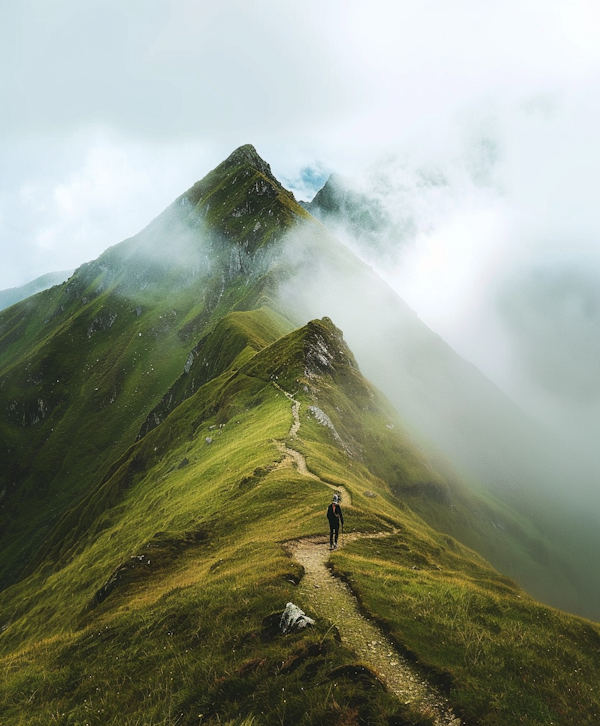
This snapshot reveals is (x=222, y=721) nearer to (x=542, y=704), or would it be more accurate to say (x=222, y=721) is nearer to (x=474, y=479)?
(x=542, y=704)

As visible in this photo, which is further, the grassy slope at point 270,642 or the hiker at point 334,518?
the hiker at point 334,518

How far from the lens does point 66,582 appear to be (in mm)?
75938

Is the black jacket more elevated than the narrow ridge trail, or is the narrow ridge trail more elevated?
the black jacket

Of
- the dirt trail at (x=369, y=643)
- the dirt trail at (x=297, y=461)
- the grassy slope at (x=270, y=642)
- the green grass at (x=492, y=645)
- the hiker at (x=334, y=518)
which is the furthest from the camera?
the dirt trail at (x=297, y=461)

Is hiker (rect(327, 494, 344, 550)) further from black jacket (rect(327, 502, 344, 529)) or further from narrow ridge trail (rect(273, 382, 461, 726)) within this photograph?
narrow ridge trail (rect(273, 382, 461, 726))

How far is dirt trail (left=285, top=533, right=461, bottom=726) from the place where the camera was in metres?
12.8

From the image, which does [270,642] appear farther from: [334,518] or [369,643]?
[334,518]

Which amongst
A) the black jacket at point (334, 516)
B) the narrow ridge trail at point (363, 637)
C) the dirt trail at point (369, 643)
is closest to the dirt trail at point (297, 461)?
the black jacket at point (334, 516)

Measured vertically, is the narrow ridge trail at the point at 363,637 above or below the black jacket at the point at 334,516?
below

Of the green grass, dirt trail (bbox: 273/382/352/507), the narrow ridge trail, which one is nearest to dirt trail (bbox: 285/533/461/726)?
the narrow ridge trail

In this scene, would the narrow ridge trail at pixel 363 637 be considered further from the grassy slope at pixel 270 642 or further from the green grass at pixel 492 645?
the grassy slope at pixel 270 642

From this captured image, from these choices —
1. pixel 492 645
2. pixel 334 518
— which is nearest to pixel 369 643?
pixel 492 645

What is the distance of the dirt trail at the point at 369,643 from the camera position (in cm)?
1277

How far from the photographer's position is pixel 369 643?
52.1 feet
